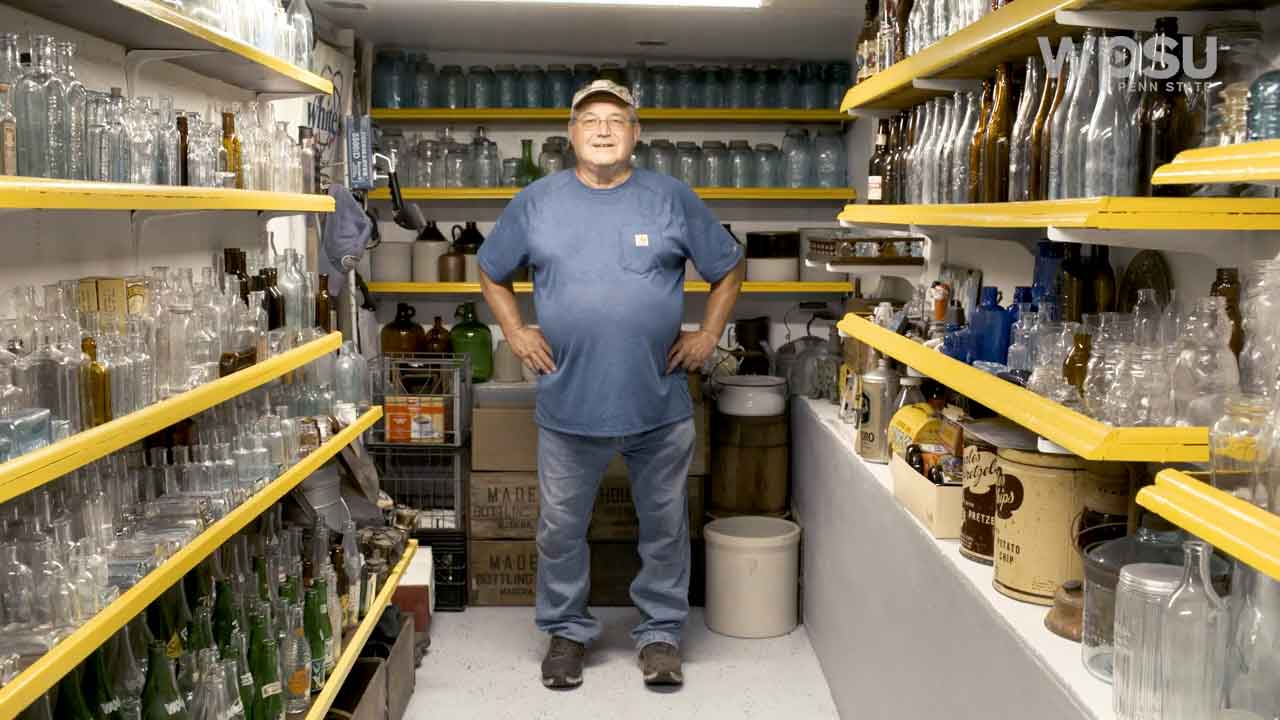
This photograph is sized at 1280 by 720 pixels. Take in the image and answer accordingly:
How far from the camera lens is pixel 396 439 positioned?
479cm

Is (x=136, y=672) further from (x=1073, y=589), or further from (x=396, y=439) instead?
(x=396, y=439)

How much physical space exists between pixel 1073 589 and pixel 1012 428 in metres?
0.41

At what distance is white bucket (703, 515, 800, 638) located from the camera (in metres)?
4.46

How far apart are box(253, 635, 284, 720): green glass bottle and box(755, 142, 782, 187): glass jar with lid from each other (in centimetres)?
334

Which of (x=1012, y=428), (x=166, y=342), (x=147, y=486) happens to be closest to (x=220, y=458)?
(x=147, y=486)

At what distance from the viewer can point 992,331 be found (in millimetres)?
2514

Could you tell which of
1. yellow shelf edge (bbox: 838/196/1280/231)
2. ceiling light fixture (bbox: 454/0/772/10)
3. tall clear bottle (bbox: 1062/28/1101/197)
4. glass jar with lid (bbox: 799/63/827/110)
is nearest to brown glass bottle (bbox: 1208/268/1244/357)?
yellow shelf edge (bbox: 838/196/1280/231)

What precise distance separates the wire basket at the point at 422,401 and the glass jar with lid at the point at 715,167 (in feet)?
4.68

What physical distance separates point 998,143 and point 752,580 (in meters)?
2.43

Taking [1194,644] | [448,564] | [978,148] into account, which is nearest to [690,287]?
[448,564]

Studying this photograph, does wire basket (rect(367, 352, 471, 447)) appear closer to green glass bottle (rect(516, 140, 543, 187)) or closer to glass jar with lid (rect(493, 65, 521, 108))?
green glass bottle (rect(516, 140, 543, 187))

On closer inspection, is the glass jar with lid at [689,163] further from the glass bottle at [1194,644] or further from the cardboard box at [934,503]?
the glass bottle at [1194,644]

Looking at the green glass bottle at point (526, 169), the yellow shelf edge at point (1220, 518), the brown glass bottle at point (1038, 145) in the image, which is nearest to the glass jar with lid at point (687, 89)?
the green glass bottle at point (526, 169)

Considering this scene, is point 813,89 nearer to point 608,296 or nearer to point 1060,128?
point 608,296
